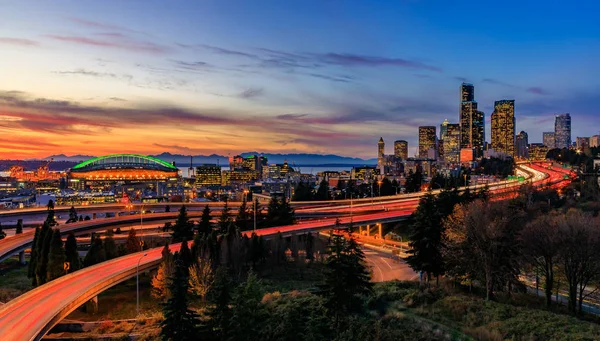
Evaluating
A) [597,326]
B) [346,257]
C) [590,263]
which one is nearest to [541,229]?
[590,263]

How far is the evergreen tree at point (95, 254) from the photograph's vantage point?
40.0 m

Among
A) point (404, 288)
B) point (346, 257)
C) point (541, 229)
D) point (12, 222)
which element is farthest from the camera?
point (12, 222)

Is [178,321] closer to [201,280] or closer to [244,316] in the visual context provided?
[244,316]

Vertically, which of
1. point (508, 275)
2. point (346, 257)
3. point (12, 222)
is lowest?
point (12, 222)

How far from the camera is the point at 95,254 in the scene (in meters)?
40.4

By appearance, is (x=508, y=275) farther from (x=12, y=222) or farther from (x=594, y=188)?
(x=12, y=222)

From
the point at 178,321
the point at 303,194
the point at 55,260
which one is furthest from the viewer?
the point at 303,194

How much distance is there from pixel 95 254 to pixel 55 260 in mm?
6081

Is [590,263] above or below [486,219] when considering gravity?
below

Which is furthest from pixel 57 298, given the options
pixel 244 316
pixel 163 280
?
pixel 244 316

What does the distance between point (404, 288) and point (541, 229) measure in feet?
31.4

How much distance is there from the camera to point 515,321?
69.8 ft

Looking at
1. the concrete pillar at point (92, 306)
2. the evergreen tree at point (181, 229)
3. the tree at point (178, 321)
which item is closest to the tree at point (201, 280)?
the concrete pillar at point (92, 306)

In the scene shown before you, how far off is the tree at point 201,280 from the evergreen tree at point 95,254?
38.7ft
